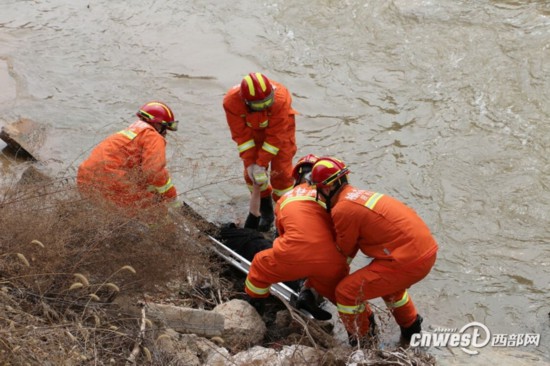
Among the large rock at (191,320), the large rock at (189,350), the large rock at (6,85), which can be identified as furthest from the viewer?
the large rock at (6,85)

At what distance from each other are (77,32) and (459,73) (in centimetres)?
655

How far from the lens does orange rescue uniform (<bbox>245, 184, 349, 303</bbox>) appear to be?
4957 millimetres

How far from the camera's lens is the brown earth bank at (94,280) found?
158 inches

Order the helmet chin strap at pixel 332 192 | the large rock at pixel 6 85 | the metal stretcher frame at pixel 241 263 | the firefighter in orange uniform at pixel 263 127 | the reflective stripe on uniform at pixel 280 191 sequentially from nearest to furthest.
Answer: the helmet chin strap at pixel 332 192 → the metal stretcher frame at pixel 241 263 → the firefighter in orange uniform at pixel 263 127 → the reflective stripe on uniform at pixel 280 191 → the large rock at pixel 6 85

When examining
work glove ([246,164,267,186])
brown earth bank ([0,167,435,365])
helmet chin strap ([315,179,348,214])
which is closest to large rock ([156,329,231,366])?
brown earth bank ([0,167,435,365])

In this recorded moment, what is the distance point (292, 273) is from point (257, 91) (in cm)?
187

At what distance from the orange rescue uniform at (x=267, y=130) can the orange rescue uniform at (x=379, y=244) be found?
1506mm

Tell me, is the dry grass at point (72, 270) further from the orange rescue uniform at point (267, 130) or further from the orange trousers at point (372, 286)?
the orange rescue uniform at point (267, 130)

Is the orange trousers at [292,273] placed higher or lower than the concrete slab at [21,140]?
higher

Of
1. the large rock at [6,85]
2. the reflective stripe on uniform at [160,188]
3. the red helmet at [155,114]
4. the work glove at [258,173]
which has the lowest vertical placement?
the large rock at [6,85]

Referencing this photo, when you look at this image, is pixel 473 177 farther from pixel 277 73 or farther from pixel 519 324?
pixel 277 73

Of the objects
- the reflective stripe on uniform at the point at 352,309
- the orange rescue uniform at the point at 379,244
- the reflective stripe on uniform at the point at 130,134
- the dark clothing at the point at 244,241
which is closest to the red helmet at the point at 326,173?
the orange rescue uniform at the point at 379,244

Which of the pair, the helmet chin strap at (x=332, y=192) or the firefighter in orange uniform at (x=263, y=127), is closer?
the helmet chin strap at (x=332, y=192)

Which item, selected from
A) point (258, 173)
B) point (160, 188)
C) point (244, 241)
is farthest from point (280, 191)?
point (160, 188)
